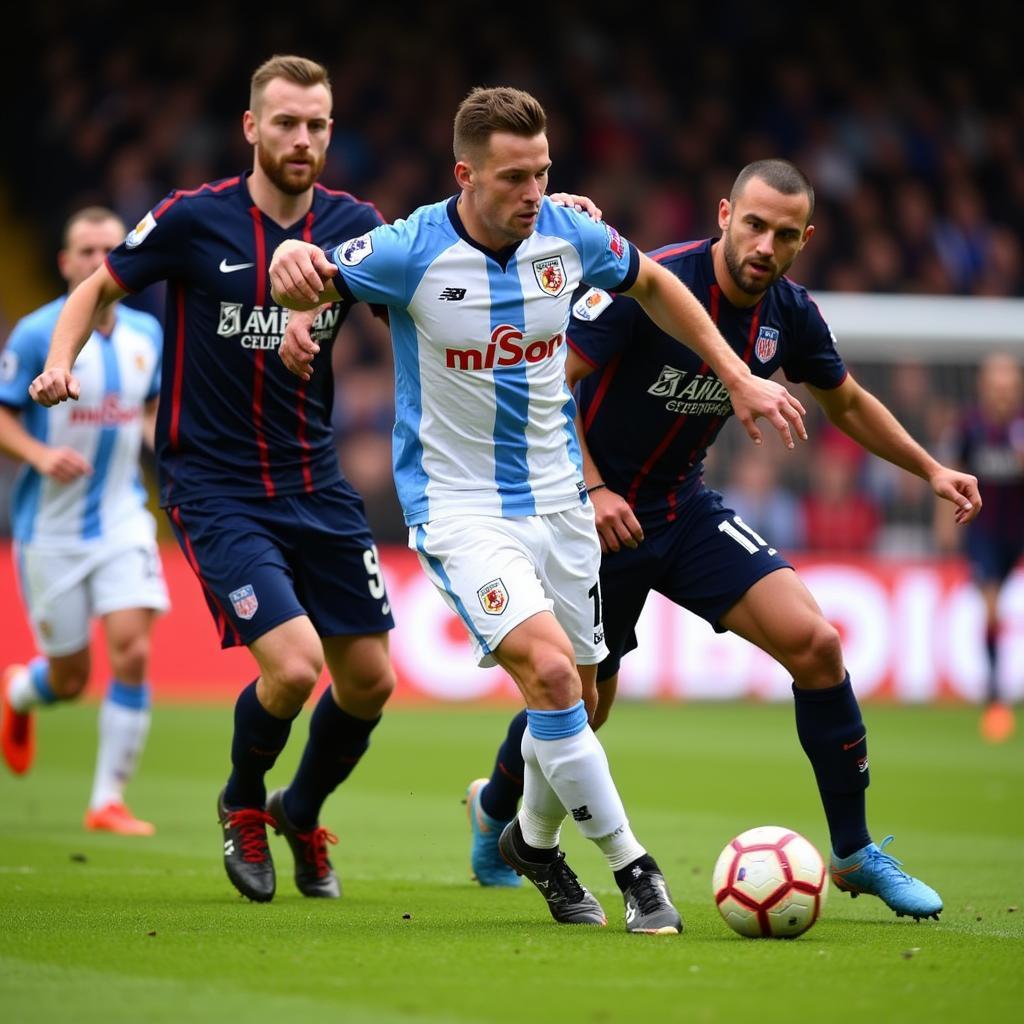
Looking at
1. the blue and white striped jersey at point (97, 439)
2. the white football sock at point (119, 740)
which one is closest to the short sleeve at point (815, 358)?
the blue and white striped jersey at point (97, 439)

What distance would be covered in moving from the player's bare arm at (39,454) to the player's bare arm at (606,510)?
2994mm

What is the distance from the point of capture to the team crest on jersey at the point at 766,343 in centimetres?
605

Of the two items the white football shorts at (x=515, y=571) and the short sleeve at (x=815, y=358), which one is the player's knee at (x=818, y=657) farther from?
the short sleeve at (x=815, y=358)

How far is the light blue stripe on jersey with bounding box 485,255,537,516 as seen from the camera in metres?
5.32

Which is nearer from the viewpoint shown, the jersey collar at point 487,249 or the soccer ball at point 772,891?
the soccer ball at point 772,891

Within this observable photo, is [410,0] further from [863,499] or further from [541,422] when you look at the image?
[541,422]

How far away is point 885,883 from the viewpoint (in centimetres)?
570

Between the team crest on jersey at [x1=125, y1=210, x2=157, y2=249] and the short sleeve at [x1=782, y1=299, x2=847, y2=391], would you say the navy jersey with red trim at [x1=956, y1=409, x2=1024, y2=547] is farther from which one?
the team crest on jersey at [x1=125, y1=210, x2=157, y2=249]

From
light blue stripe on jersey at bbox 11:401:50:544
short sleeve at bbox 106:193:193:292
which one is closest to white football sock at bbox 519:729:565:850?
short sleeve at bbox 106:193:193:292

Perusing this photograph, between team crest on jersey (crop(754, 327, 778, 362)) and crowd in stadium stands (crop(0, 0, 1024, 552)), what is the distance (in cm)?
1054

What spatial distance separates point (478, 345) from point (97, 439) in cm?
409

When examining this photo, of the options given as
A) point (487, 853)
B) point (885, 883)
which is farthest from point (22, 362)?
point (885, 883)

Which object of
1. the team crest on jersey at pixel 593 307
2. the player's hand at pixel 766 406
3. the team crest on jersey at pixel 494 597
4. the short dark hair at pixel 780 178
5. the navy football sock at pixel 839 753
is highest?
the short dark hair at pixel 780 178

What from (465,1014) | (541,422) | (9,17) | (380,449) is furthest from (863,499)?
(465,1014)
